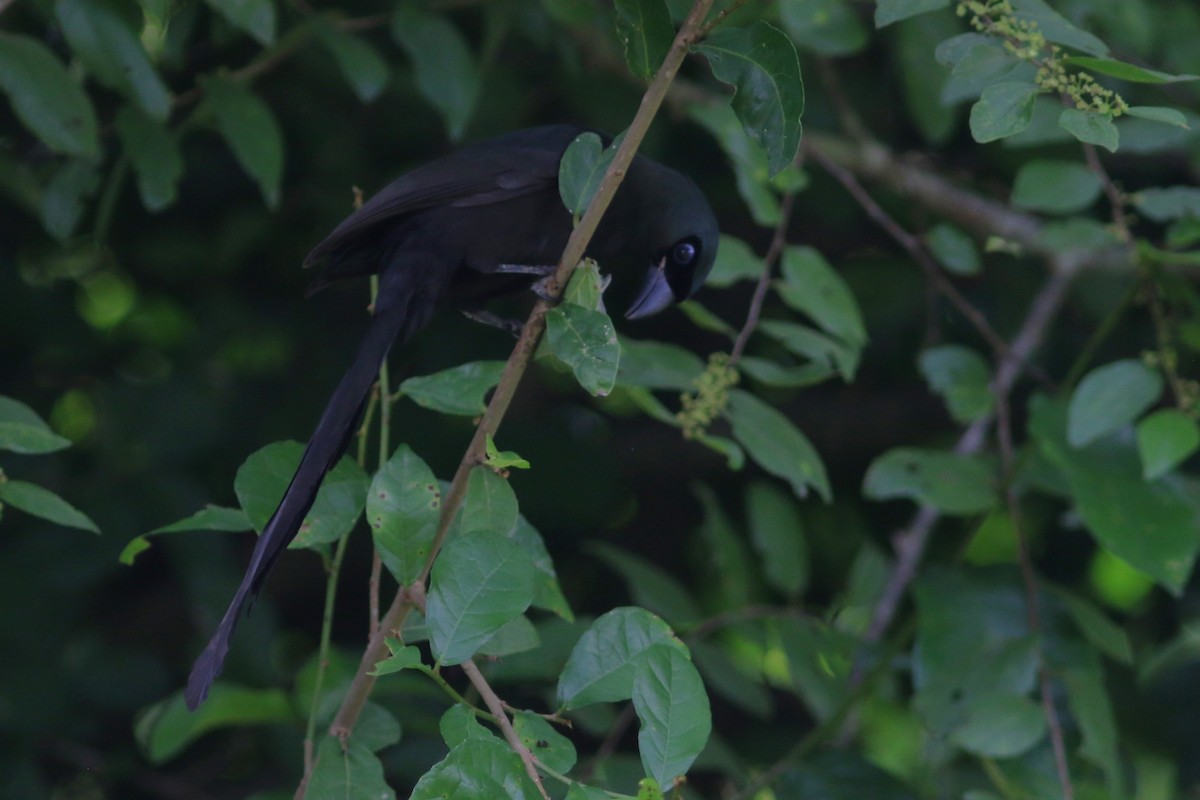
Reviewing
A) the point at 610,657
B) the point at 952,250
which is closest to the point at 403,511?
the point at 610,657

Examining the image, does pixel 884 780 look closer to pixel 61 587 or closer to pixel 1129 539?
pixel 1129 539

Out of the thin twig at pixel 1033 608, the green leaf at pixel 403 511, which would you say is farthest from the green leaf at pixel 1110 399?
the green leaf at pixel 403 511

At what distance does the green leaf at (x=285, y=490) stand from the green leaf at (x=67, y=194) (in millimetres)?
1069

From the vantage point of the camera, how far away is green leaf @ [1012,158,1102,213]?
8.65ft

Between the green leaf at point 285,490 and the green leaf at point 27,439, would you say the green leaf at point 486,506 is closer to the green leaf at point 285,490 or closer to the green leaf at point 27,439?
the green leaf at point 285,490

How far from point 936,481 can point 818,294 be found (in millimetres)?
471

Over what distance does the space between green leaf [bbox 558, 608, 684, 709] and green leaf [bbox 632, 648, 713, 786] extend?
0.20 ft

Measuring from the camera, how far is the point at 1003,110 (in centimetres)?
154

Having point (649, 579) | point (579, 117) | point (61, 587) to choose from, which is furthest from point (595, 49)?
point (61, 587)

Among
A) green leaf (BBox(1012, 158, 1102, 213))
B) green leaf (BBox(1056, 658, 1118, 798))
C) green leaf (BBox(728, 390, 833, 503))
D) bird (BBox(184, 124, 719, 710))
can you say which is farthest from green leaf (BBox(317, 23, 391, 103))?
green leaf (BBox(1056, 658, 1118, 798))

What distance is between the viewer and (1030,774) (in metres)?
2.35

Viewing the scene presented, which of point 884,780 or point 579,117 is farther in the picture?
point 579,117

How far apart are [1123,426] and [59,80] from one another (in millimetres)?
2111

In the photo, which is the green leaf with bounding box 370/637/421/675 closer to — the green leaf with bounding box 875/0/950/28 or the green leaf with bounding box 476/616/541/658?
the green leaf with bounding box 476/616/541/658
